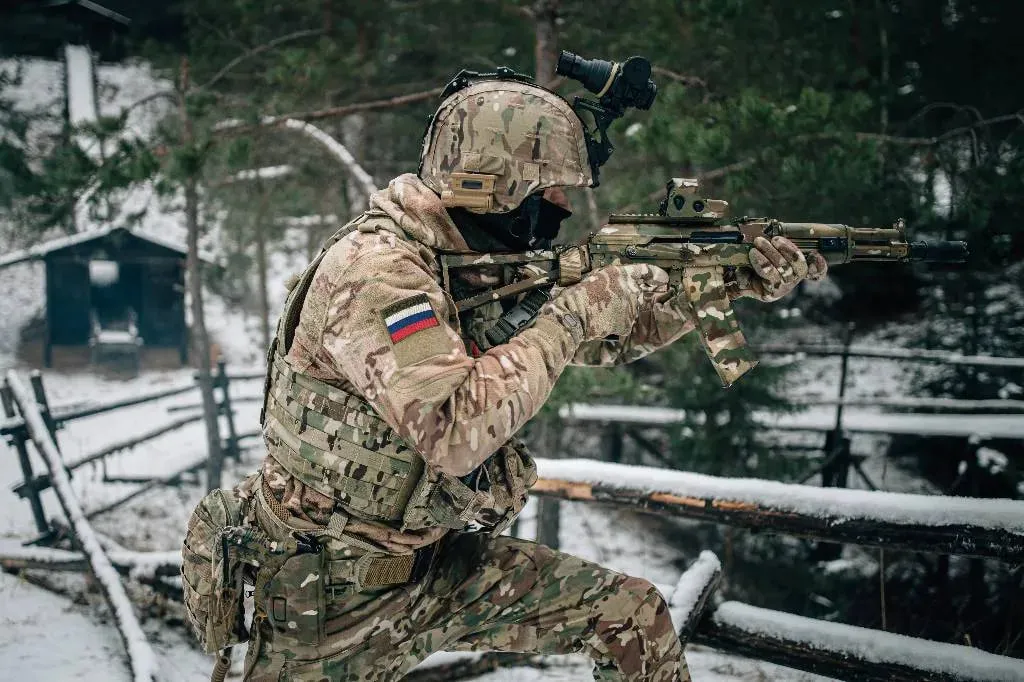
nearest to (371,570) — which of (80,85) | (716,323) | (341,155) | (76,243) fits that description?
(716,323)

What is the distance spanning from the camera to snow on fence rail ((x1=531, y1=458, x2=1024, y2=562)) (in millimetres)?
2883

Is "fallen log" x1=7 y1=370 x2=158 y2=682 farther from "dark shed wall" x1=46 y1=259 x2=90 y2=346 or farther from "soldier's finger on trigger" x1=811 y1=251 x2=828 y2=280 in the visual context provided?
"dark shed wall" x1=46 y1=259 x2=90 y2=346

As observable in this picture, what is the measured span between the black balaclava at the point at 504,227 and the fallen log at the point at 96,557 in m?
2.57

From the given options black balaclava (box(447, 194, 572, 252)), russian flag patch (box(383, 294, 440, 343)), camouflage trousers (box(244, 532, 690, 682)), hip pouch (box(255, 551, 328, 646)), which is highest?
black balaclava (box(447, 194, 572, 252))

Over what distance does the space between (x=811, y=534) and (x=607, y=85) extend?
7.09 feet

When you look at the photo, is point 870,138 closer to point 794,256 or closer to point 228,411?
point 794,256

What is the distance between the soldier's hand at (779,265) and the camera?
277 centimetres

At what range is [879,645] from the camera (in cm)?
307

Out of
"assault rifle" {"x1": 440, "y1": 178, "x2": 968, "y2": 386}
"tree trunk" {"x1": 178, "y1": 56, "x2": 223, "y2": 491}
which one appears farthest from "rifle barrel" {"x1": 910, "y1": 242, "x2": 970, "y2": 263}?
"tree trunk" {"x1": 178, "y1": 56, "x2": 223, "y2": 491}

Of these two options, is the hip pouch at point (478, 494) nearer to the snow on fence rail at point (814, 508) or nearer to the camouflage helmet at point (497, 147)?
the camouflage helmet at point (497, 147)

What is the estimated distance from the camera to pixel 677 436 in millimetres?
8672

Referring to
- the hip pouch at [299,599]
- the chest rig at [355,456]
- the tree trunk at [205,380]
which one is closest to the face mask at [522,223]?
the chest rig at [355,456]

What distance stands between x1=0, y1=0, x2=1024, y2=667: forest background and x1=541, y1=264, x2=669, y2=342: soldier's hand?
3196 millimetres

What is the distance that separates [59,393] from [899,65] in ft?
50.0
